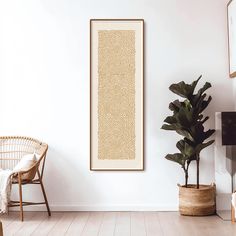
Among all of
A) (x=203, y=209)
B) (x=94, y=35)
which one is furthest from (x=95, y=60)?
(x=203, y=209)

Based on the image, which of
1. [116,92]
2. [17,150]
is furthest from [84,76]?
[17,150]

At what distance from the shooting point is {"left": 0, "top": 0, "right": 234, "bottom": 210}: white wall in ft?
16.9

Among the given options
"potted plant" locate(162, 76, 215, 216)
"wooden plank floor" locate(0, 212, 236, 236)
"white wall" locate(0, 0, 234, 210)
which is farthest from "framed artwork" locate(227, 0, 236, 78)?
"wooden plank floor" locate(0, 212, 236, 236)

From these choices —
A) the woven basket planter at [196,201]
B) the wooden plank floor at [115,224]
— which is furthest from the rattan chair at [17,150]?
the woven basket planter at [196,201]

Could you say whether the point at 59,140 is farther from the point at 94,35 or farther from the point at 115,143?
the point at 94,35

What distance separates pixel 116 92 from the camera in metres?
5.16

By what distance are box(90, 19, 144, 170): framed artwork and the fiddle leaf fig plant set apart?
0.45m

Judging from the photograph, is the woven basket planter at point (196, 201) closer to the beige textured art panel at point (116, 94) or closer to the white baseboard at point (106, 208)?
the white baseboard at point (106, 208)

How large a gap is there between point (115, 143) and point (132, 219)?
889mm

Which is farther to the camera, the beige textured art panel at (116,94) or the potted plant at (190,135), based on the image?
the beige textured art panel at (116,94)

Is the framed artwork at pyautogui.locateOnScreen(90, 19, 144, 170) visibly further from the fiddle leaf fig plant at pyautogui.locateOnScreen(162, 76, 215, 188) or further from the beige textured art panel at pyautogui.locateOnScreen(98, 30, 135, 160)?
the fiddle leaf fig plant at pyautogui.locateOnScreen(162, 76, 215, 188)

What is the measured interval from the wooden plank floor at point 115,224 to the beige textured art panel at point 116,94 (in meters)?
0.71

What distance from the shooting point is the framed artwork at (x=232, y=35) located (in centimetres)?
489

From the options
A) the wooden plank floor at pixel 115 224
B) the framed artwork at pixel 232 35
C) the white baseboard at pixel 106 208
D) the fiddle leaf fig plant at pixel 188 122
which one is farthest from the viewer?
the white baseboard at pixel 106 208
